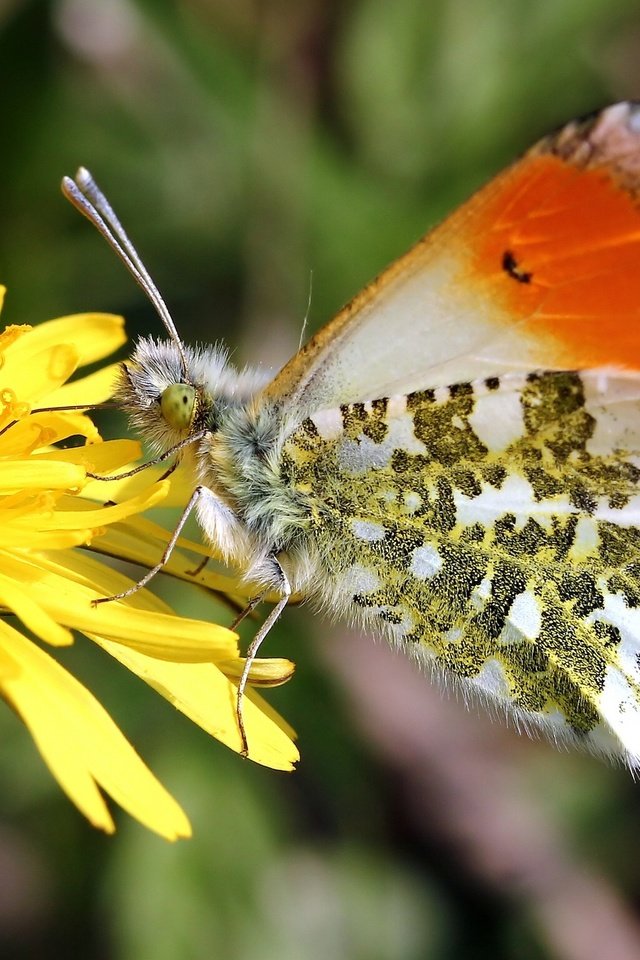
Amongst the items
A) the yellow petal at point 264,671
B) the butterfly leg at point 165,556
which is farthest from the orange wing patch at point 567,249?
the yellow petal at point 264,671

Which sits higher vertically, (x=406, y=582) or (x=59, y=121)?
(x=59, y=121)

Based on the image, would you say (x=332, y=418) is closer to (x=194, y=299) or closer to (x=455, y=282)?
(x=455, y=282)

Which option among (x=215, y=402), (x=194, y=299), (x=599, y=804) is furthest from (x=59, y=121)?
(x=599, y=804)

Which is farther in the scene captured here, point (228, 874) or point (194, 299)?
point (194, 299)

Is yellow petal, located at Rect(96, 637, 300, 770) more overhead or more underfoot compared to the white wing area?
more underfoot

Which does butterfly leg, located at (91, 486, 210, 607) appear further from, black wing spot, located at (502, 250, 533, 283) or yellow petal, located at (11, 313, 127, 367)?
black wing spot, located at (502, 250, 533, 283)

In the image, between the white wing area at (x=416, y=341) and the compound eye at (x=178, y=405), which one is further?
the compound eye at (x=178, y=405)

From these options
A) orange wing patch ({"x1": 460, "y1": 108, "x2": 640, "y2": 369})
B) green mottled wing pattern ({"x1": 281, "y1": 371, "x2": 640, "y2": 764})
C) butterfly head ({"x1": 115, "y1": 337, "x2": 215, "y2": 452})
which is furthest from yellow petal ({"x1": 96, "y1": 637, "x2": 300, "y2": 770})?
orange wing patch ({"x1": 460, "y1": 108, "x2": 640, "y2": 369})

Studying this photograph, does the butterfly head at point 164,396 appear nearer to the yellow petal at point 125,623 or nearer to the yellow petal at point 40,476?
the yellow petal at point 40,476
